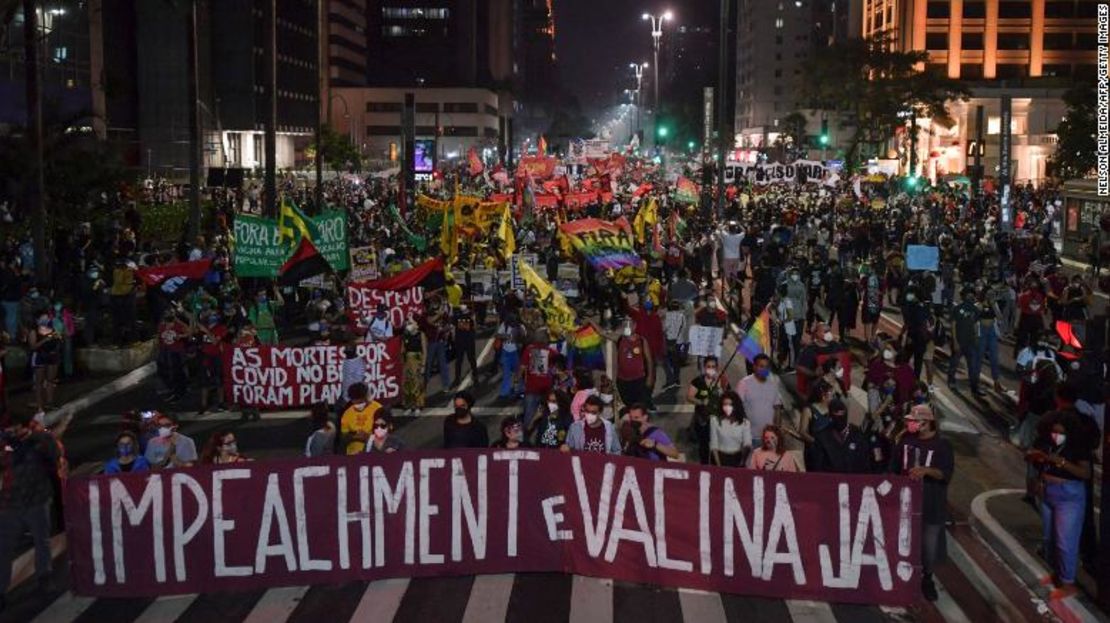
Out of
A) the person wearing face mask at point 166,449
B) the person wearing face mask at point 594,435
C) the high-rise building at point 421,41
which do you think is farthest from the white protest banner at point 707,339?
the high-rise building at point 421,41

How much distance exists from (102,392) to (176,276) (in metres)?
2.18

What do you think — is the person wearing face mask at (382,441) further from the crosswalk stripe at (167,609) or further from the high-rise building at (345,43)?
the high-rise building at (345,43)

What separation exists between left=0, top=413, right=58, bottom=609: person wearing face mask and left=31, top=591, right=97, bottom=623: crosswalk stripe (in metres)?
0.39

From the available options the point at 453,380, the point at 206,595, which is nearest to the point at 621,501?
the point at 206,595

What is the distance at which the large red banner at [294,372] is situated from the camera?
52.5 ft

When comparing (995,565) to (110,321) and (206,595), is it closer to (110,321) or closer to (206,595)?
(206,595)

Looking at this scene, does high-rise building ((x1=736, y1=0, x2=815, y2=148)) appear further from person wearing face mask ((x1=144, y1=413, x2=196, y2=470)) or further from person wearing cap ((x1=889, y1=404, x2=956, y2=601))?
person wearing cap ((x1=889, y1=404, x2=956, y2=601))

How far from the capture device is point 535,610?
906 centimetres

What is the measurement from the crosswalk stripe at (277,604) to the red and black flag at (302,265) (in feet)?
34.3

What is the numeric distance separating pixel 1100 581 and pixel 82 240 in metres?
24.2

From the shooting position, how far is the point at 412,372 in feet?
53.6

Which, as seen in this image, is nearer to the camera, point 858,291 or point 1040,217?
point 858,291

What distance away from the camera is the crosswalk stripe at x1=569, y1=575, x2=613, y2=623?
8898 millimetres

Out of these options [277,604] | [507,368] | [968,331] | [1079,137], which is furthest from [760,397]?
[1079,137]
